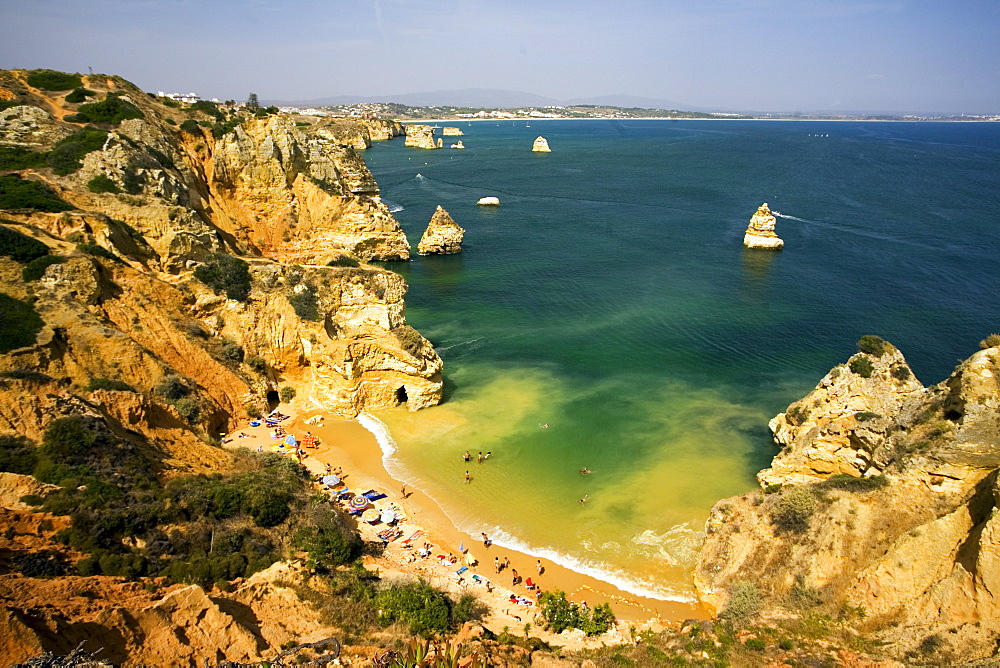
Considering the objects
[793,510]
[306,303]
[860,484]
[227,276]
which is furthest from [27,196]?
[860,484]

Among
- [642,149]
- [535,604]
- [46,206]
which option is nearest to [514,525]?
[535,604]

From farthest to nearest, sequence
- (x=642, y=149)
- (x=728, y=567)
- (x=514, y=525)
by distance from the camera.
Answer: (x=642, y=149) < (x=514, y=525) < (x=728, y=567)

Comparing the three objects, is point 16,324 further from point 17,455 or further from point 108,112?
point 108,112

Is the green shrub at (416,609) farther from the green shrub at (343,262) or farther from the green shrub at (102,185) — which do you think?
the green shrub at (102,185)

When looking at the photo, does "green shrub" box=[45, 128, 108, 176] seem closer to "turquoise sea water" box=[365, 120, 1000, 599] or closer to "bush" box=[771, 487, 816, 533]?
"turquoise sea water" box=[365, 120, 1000, 599]

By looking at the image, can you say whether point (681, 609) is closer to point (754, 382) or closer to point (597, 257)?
point (754, 382)

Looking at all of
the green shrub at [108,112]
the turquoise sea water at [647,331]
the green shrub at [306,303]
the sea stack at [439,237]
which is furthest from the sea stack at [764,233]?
the green shrub at [108,112]
